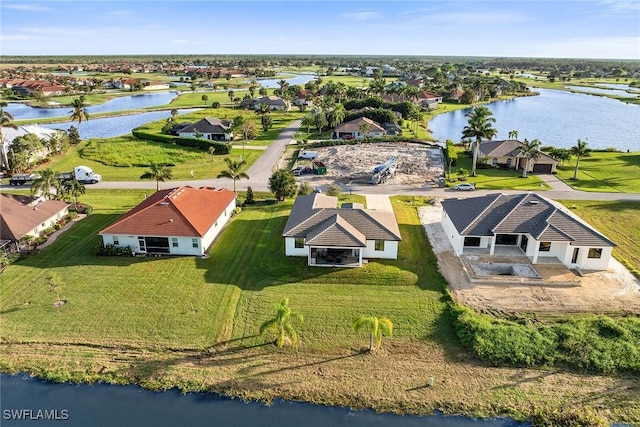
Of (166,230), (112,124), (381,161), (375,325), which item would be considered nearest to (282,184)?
(166,230)

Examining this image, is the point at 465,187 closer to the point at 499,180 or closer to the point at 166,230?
the point at 499,180

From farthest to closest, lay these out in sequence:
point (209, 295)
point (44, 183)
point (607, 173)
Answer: point (607, 173), point (44, 183), point (209, 295)

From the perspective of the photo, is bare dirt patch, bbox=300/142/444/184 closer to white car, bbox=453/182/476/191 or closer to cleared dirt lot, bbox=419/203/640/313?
white car, bbox=453/182/476/191

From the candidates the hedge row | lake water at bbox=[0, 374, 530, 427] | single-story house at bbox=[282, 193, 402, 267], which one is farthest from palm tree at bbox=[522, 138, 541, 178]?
lake water at bbox=[0, 374, 530, 427]

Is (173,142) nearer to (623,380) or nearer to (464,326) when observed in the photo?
(464,326)

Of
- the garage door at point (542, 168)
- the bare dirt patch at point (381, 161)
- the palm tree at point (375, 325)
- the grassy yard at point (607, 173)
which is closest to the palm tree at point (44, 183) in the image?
the bare dirt patch at point (381, 161)

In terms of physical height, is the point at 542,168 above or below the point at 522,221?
below
